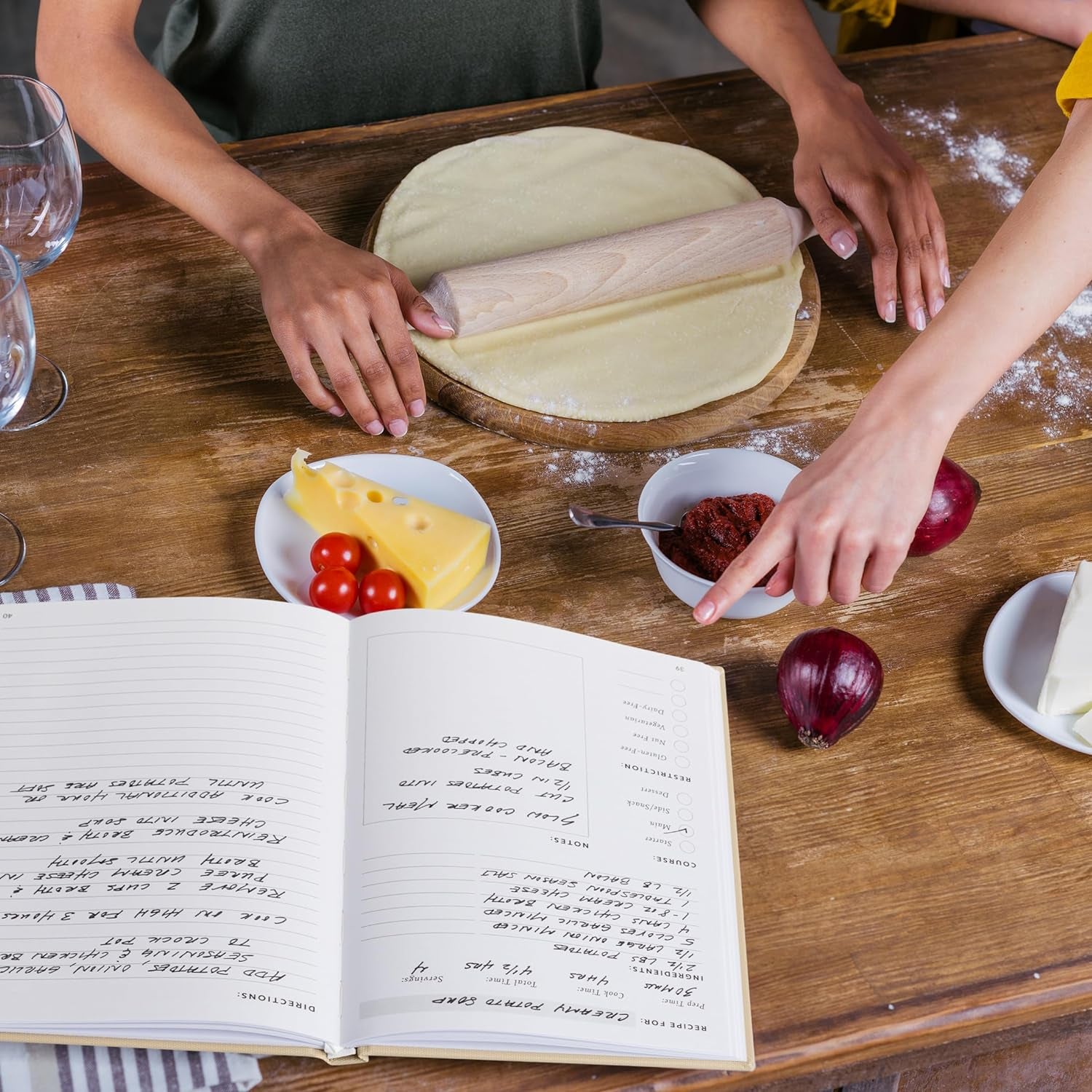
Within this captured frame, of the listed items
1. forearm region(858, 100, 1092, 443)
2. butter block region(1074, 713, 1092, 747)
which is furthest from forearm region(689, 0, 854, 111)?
butter block region(1074, 713, 1092, 747)

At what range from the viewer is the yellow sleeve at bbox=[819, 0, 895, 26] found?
1.49 metres

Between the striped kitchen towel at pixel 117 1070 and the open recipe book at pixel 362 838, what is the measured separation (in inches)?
1.0

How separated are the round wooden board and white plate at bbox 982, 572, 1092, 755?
0.98ft

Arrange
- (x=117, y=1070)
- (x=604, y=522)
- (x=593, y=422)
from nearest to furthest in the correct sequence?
(x=117, y=1070) < (x=604, y=522) < (x=593, y=422)

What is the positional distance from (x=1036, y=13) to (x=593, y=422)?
962 millimetres

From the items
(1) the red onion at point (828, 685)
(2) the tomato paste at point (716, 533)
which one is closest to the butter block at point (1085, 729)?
(1) the red onion at point (828, 685)

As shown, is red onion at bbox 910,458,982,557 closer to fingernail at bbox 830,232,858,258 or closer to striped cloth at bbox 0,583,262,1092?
fingernail at bbox 830,232,858,258

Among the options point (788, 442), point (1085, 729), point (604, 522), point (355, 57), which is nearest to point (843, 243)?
point (788, 442)

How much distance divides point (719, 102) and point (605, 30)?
84.6 inches

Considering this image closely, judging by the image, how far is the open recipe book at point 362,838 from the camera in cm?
63

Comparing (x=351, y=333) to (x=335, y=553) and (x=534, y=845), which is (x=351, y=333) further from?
(x=534, y=845)

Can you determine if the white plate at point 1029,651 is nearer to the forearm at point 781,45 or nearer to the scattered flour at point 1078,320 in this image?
the scattered flour at point 1078,320

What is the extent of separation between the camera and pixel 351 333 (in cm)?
98

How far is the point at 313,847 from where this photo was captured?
68cm
